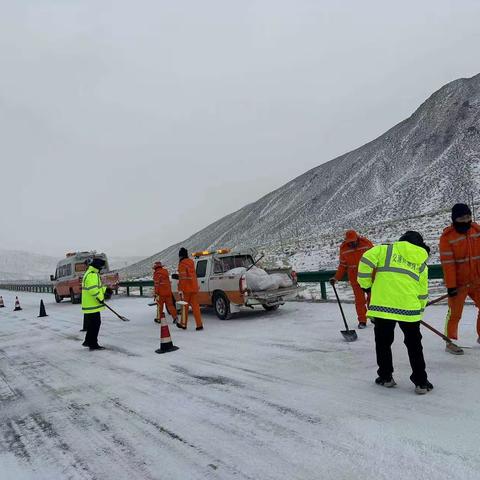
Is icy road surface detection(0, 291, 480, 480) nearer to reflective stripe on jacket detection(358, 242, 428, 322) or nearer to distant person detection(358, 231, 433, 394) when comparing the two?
distant person detection(358, 231, 433, 394)

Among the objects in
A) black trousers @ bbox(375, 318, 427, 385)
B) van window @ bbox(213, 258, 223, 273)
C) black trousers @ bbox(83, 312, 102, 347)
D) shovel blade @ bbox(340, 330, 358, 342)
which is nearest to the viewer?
black trousers @ bbox(375, 318, 427, 385)

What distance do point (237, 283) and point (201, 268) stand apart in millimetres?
1651

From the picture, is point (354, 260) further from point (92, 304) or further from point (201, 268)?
point (92, 304)

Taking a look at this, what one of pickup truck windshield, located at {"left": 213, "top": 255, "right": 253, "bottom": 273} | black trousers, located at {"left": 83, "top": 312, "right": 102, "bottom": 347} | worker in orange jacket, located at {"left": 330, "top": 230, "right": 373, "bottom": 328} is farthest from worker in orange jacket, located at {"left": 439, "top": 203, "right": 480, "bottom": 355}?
black trousers, located at {"left": 83, "top": 312, "right": 102, "bottom": 347}

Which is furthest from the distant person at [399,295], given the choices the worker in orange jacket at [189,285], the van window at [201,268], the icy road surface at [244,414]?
the van window at [201,268]

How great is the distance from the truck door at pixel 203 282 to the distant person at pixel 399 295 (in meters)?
7.24

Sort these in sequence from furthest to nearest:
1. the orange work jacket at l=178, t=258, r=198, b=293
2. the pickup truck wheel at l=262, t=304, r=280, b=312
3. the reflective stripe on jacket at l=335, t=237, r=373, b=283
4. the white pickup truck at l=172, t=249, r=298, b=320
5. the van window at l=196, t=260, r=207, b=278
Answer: the pickup truck wheel at l=262, t=304, r=280, b=312 → the van window at l=196, t=260, r=207, b=278 → the white pickup truck at l=172, t=249, r=298, b=320 → the orange work jacket at l=178, t=258, r=198, b=293 → the reflective stripe on jacket at l=335, t=237, r=373, b=283

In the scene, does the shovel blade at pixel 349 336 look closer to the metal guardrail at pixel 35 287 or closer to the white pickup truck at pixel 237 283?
the white pickup truck at pixel 237 283

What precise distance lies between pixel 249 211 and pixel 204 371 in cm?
9790

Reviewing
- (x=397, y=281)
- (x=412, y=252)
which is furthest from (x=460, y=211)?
(x=397, y=281)

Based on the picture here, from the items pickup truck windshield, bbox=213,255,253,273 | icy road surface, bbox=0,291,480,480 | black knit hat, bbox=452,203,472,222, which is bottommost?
icy road surface, bbox=0,291,480,480

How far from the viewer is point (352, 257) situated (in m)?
9.02

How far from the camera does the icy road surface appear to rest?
141 inches

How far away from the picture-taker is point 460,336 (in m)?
7.34
